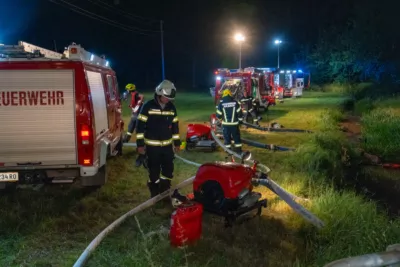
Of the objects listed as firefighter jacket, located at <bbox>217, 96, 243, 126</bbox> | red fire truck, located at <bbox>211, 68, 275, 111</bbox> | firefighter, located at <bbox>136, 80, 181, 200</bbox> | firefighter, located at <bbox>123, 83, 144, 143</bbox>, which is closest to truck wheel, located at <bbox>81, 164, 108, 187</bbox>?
firefighter, located at <bbox>136, 80, 181, 200</bbox>

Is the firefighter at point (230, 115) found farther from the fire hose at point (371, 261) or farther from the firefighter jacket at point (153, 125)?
the fire hose at point (371, 261)

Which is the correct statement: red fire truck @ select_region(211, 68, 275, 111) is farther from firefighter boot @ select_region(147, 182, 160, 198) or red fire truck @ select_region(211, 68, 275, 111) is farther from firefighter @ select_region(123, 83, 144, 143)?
firefighter boot @ select_region(147, 182, 160, 198)

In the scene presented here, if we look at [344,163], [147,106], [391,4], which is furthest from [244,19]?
[147,106]

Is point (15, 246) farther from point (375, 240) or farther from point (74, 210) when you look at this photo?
point (375, 240)

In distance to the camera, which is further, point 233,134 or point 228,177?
point 233,134

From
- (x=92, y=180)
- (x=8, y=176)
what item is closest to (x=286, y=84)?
(x=92, y=180)

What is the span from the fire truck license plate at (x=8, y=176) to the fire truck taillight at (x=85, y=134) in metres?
1.01

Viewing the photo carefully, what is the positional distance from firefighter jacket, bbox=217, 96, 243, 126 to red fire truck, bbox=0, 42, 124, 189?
14.4ft

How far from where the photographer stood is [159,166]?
636 centimetres

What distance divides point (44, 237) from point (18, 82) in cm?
209

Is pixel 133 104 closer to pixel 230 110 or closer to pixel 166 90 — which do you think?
pixel 230 110

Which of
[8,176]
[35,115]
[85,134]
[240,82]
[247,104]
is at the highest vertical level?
[240,82]

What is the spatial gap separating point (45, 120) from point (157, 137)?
154 centimetres

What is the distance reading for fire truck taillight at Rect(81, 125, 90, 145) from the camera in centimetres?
584
